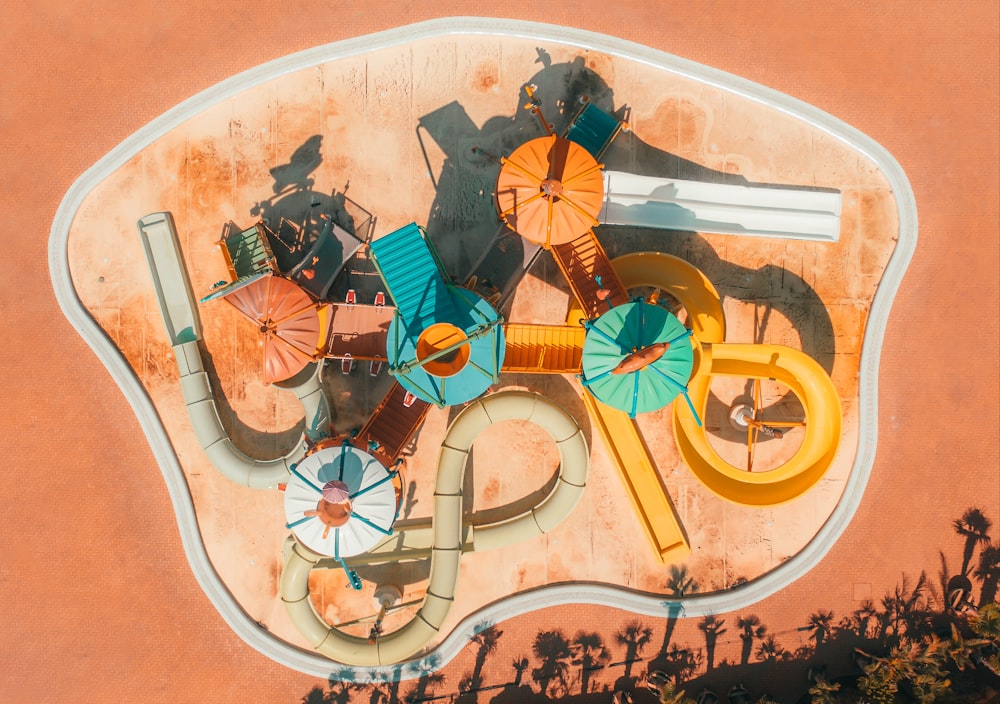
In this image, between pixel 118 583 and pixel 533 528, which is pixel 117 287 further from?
pixel 533 528

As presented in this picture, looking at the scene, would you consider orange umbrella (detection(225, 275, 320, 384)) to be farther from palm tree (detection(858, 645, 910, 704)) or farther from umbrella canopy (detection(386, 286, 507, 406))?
palm tree (detection(858, 645, 910, 704))

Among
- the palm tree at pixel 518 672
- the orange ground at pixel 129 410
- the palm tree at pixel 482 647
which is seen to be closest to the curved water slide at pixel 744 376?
the orange ground at pixel 129 410

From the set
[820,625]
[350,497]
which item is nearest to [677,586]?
[820,625]

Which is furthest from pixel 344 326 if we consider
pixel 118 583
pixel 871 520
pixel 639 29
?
pixel 871 520

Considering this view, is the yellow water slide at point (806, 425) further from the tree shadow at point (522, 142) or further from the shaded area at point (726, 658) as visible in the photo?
the shaded area at point (726, 658)

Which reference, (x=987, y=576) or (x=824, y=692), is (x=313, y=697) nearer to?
(x=824, y=692)

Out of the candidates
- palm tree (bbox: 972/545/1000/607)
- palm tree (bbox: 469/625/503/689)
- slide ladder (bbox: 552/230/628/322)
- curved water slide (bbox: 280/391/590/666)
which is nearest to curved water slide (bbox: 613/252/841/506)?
slide ladder (bbox: 552/230/628/322)

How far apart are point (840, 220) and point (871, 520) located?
9.63 m

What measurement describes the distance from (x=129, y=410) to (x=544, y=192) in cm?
1436

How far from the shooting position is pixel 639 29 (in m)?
17.4

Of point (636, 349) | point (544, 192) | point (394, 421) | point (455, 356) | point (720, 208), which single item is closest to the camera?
point (636, 349)

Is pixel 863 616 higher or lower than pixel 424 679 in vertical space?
higher

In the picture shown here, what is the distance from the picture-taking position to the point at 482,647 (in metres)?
17.6

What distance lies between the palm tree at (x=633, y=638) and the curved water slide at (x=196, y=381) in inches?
442
